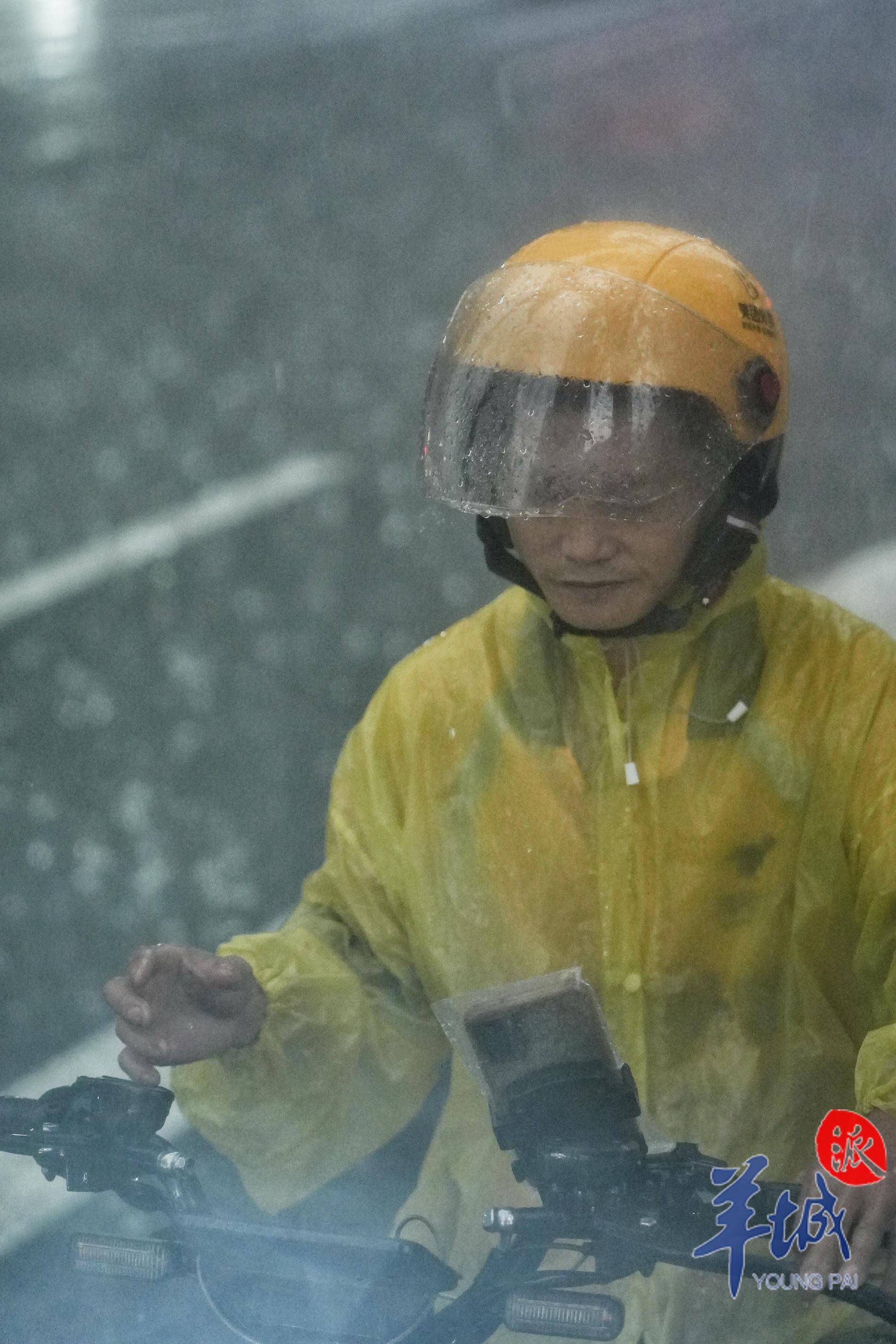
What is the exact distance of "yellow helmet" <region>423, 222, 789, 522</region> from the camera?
1.17 meters

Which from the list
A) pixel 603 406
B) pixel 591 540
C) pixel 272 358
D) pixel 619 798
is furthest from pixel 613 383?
pixel 272 358

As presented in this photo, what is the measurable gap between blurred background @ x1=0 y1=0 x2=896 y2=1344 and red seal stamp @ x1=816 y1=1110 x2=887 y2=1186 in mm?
650

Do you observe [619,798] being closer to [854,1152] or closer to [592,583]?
[592,583]

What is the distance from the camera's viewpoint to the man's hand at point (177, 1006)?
1141 mm

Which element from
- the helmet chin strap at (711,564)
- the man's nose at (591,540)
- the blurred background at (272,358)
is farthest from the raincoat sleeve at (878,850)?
the blurred background at (272,358)

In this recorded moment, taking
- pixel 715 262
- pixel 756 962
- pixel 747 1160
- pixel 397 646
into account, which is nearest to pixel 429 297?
pixel 397 646

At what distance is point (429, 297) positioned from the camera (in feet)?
6.09

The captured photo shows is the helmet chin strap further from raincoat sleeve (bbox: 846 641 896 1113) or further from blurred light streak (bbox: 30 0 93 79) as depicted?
blurred light streak (bbox: 30 0 93 79)

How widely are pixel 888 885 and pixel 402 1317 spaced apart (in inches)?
19.2

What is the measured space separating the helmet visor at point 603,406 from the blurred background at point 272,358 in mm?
506

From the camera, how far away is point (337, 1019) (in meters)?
1.34

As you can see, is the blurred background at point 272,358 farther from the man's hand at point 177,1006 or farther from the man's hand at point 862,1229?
the man's hand at point 862,1229

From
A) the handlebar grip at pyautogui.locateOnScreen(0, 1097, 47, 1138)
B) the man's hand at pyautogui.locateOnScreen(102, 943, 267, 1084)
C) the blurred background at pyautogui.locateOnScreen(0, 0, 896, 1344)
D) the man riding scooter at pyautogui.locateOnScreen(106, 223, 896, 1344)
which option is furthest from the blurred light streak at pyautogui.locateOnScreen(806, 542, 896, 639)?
the handlebar grip at pyautogui.locateOnScreen(0, 1097, 47, 1138)

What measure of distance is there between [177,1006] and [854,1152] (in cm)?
52
